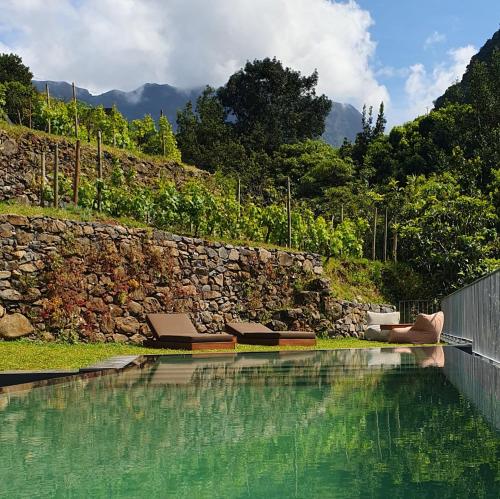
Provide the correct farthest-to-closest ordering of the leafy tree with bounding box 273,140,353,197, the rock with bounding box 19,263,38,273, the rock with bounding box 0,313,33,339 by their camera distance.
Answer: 1. the leafy tree with bounding box 273,140,353,197
2. the rock with bounding box 19,263,38,273
3. the rock with bounding box 0,313,33,339

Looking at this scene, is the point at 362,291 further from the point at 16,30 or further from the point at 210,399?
the point at 210,399

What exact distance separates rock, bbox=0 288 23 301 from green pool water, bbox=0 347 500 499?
5.88 meters

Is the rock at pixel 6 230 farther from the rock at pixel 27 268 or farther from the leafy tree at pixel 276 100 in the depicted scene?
the leafy tree at pixel 276 100

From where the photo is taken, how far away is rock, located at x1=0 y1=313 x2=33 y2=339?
1142 centimetres

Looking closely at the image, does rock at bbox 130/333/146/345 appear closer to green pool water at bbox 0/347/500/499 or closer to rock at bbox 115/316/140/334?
rock at bbox 115/316/140/334

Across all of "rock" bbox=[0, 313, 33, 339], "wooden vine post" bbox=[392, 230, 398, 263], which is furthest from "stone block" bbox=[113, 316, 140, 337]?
"wooden vine post" bbox=[392, 230, 398, 263]

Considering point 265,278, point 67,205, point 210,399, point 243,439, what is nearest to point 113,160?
point 67,205

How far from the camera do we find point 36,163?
20141mm

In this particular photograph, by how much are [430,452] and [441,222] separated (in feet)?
65.3

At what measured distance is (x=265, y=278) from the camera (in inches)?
631

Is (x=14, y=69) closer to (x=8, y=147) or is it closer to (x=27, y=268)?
(x=8, y=147)

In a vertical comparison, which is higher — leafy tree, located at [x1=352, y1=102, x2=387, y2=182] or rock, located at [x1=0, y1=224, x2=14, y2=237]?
leafy tree, located at [x1=352, y1=102, x2=387, y2=182]

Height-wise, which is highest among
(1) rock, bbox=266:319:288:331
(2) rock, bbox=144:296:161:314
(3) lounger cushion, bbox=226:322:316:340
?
(2) rock, bbox=144:296:161:314

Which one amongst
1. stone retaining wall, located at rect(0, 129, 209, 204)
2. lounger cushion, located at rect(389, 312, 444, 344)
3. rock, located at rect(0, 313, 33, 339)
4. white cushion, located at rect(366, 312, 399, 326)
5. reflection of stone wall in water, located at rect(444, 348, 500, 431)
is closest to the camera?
reflection of stone wall in water, located at rect(444, 348, 500, 431)
